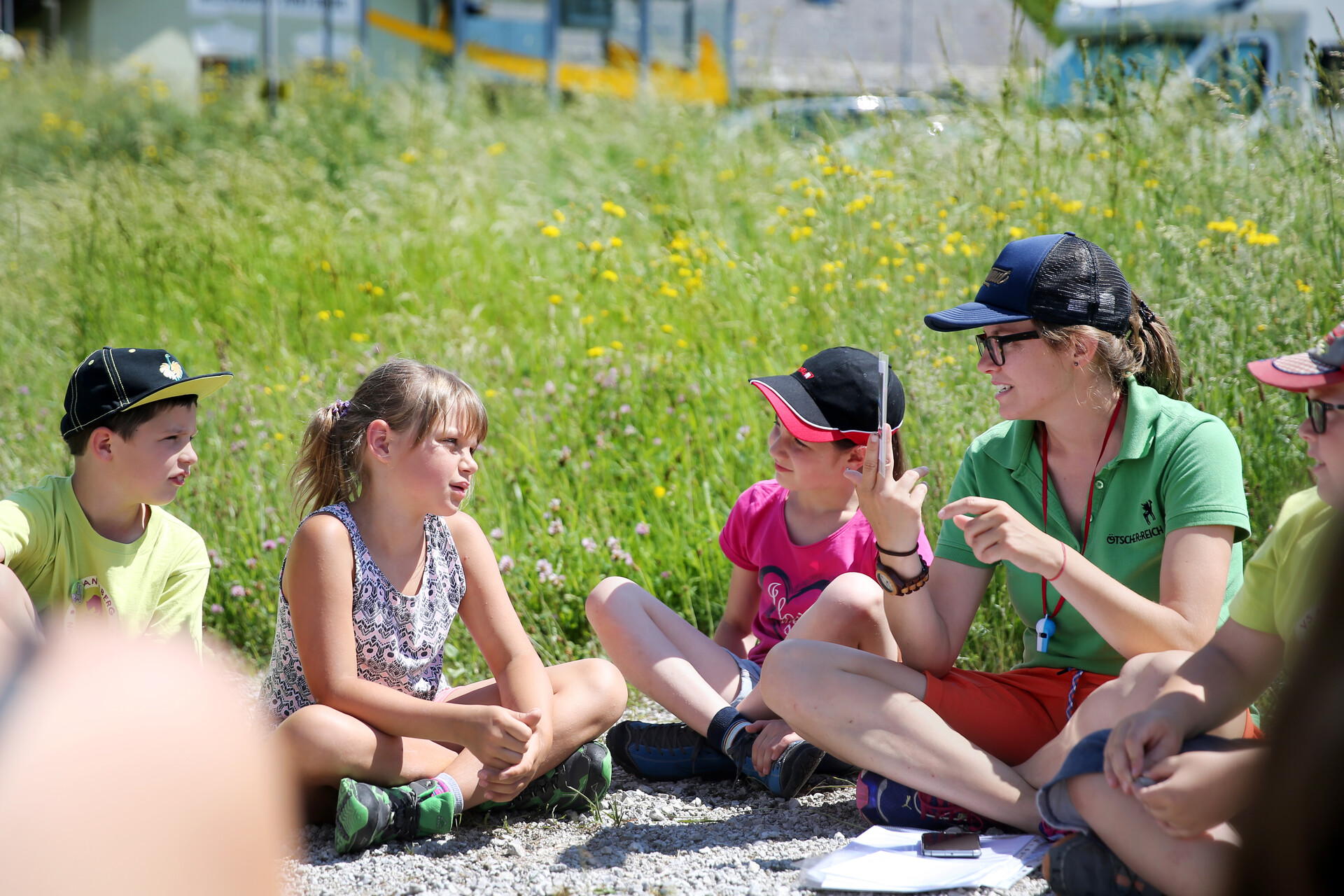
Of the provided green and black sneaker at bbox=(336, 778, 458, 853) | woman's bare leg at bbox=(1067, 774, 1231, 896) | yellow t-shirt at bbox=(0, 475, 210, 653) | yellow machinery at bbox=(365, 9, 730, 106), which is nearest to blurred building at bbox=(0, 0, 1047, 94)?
yellow machinery at bbox=(365, 9, 730, 106)

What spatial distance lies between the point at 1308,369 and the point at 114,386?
2.52m

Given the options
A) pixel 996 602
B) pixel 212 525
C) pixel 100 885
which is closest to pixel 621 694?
pixel 996 602

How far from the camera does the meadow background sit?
3.74 meters

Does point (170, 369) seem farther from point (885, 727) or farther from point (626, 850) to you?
point (885, 727)


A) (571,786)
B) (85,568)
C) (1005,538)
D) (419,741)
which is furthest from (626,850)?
(85,568)

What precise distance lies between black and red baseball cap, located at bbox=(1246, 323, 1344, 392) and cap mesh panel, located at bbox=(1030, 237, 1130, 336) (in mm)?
533

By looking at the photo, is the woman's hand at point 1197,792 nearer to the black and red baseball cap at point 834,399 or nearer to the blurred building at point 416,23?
the black and red baseball cap at point 834,399

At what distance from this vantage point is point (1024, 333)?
2.55 metres

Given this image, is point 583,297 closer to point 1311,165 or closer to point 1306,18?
point 1311,165

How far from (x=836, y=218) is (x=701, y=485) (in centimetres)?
159

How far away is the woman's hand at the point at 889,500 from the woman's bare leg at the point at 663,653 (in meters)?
0.68

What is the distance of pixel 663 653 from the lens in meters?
2.94

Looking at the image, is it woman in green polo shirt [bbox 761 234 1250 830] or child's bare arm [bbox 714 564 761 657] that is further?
child's bare arm [bbox 714 564 761 657]

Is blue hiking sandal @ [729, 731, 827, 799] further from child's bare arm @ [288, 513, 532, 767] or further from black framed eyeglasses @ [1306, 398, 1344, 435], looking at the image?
black framed eyeglasses @ [1306, 398, 1344, 435]
